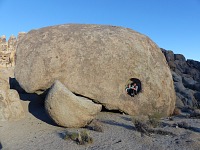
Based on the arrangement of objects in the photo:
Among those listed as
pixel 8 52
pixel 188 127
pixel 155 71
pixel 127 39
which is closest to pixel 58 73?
pixel 127 39

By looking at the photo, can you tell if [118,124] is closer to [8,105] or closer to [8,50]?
[8,105]

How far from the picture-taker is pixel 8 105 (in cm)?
967

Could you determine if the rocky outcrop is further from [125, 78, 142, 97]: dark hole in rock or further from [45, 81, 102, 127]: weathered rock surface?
[45, 81, 102, 127]: weathered rock surface

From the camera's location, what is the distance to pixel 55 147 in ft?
23.0

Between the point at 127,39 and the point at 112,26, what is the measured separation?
1457mm

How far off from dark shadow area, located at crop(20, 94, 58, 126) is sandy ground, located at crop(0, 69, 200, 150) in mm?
39

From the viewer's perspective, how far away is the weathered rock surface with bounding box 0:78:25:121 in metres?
9.52

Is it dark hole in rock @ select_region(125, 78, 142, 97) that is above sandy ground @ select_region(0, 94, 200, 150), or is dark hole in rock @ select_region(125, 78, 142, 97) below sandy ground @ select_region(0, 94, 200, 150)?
above

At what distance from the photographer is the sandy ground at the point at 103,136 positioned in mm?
7006

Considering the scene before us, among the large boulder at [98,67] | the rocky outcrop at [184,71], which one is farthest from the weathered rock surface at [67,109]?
the rocky outcrop at [184,71]

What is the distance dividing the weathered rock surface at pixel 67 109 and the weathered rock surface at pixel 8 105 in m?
1.81

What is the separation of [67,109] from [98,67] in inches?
95.9

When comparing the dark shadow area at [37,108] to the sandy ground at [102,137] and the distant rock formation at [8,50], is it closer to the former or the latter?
the sandy ground at [102,137]

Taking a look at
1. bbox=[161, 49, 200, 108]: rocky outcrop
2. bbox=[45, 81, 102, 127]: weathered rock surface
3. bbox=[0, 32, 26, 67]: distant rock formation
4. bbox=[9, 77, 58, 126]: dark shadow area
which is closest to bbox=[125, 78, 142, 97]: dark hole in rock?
bbox=[45, 81, 102, 127]: weathered rock surface
